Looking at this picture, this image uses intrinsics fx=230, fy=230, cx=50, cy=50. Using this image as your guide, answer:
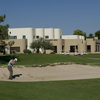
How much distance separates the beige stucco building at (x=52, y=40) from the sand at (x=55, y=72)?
67579 millimetres

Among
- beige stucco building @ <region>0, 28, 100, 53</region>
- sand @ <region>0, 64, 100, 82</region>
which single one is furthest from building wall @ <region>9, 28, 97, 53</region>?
sand @ <region>0, 64, 100, 82</region>

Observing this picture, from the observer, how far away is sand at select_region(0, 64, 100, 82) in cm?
2302

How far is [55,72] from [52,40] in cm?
7511

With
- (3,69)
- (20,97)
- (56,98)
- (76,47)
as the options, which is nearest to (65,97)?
(56,98)

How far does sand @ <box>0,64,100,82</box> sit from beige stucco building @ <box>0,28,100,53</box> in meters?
67.6

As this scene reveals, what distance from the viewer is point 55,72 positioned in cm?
2645

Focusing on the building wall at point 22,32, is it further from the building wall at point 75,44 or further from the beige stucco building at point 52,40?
the building wall at point 75,44

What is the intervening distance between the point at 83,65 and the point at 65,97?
1955 cm

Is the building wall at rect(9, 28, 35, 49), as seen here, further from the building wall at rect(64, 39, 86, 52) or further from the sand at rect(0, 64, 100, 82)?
the sand at rect(0, 64, 100, 82)

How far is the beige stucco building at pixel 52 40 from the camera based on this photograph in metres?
96.7

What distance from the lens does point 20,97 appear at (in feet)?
35.3

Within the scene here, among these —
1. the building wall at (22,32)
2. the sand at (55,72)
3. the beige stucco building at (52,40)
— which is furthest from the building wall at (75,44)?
the sand at (55,72)

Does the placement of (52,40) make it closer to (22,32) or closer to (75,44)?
(75,44)

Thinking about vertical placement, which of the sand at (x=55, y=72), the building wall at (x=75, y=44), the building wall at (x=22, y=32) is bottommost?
the sand at (x=55, y=72)
